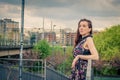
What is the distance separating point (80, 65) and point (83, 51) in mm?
113

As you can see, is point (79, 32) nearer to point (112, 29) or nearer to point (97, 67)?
point (97, 67)

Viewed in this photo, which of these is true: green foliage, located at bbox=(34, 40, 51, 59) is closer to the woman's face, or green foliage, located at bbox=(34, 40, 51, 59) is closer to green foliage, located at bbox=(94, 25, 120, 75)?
green foliage, located at bbox=(94, 25, 120, 75)

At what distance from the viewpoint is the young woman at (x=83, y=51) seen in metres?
3.07

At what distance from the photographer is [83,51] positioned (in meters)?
3.12

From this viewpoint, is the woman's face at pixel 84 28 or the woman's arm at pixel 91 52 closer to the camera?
the woman's arm at pixel 91 52

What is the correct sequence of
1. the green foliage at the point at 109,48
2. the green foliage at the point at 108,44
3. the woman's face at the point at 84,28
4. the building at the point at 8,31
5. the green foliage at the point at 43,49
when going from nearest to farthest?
the woman's face at the point at 84,28
the building at the point at 8,31
the green foliage at the point at 43,49
the green foliage at the point at 109,48
the green foliage at the point at 108,44

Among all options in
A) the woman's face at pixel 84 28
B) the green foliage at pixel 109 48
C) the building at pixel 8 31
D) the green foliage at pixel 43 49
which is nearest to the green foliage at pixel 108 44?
the green foliage at pixel 109 48

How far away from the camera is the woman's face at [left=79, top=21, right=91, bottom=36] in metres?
3.19

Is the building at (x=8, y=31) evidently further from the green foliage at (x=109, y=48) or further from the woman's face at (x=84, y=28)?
the woman's face at (x=84, y=28)

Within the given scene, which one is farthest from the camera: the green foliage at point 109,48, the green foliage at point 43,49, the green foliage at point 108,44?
the green foliage at point 108,44

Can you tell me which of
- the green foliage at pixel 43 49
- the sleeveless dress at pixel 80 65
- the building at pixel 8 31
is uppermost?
the building at pixel 8 31

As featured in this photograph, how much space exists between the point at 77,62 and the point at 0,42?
1410 inches

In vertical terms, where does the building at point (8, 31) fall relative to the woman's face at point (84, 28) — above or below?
above

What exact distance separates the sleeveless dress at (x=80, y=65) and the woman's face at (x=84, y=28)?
0.15 feet
